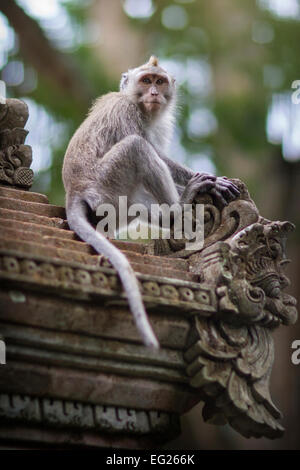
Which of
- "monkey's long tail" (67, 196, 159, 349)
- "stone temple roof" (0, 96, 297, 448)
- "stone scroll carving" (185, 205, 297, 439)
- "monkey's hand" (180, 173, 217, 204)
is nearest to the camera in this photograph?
"monkey's long tail" (67, 196, 159, 349)

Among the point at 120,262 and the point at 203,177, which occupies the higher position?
the point at 203,177

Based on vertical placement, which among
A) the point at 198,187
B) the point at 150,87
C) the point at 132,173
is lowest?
the point at 198,187

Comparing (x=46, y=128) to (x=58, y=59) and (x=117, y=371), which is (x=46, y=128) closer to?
(x=58, y=59)

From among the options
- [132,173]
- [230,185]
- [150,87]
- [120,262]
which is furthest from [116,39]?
[120,262]

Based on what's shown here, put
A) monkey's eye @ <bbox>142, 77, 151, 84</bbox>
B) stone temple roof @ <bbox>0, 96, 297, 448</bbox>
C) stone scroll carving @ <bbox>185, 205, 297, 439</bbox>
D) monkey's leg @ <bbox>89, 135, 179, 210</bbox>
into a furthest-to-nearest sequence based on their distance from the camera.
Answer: monkey's eye @ <bbox>142, 77, 151, 84</bbox> → monkey's leg @ <bbox>89, 135, 179, 210</bbox> → stone scroll carving @ <bbox>185, 205, 297, 439</bbox> → stone temple roof @ <bbox>0, 96, 297, 448</bbox>

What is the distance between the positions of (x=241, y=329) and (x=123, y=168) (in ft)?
4.63

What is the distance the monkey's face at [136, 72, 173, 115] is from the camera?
19.6 ft

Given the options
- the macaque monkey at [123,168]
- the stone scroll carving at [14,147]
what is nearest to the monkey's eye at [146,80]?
the macaque monkey at [123,168]

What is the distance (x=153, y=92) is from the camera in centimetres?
604

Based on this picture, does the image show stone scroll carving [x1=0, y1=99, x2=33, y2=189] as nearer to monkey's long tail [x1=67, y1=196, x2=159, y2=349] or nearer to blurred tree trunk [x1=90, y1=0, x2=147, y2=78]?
monkey's long tail [x1=67, y1=196, x2=159, y2=349]

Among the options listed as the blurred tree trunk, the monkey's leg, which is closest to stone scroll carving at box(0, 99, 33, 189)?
the monkey's leg

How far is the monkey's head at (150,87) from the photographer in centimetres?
599

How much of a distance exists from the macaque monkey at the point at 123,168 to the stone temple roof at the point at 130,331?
0.44 feet

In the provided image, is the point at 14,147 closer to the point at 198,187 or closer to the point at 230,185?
the point at 198,187
